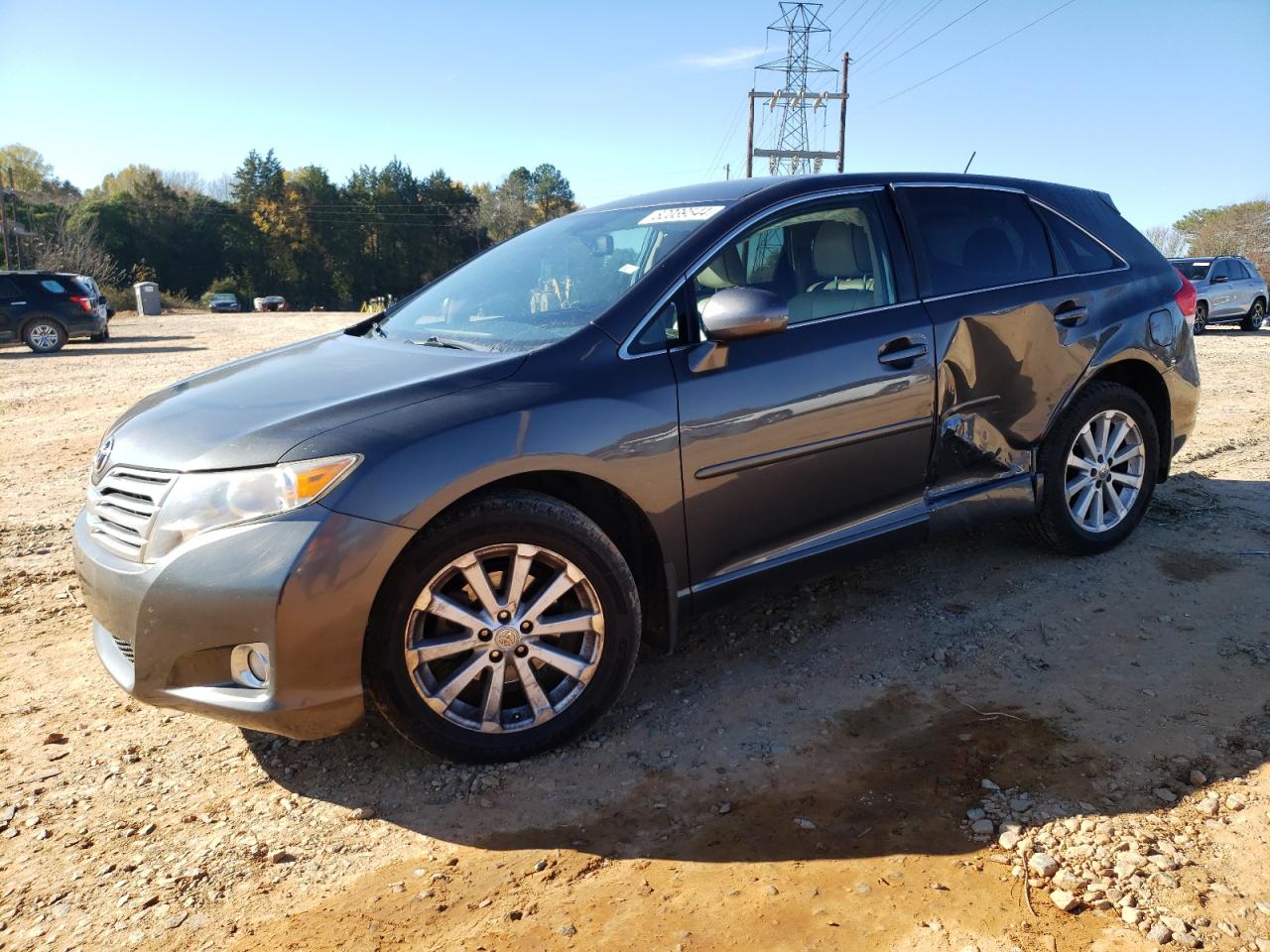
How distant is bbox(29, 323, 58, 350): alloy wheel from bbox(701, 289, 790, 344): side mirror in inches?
806

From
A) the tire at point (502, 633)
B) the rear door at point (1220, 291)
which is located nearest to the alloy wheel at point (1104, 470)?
the tire at point (502, 633)

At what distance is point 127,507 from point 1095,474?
4.15m

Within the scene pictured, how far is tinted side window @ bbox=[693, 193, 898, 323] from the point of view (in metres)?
3.53

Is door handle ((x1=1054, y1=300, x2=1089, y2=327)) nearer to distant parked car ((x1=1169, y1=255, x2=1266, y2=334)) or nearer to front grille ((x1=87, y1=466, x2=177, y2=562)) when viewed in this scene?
front grille ((x1=87, y1=466, x2=177, y2=562))

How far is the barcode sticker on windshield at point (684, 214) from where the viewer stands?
3557mm

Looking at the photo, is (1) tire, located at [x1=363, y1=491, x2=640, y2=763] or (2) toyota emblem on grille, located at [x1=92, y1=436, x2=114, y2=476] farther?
(2) toyota emblem on grille, located at [x1=92, y1=436, x2=114, y2=476]

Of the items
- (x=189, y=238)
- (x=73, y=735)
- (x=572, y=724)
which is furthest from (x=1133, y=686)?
(x=189, y=238)

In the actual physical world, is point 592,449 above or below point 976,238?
below

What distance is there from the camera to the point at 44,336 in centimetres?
1922

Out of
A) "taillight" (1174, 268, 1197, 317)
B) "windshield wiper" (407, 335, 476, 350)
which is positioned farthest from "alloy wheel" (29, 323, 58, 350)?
"taillight" (1174, 268, 1197, 317)

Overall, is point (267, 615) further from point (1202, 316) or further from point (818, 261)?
point (1202, 316)

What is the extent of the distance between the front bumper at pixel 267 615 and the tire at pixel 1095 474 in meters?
3.14

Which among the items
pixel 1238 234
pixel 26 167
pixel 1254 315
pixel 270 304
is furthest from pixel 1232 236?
pixel 26 167

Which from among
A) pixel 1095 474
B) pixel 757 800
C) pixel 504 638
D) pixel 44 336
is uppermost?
→ pixel 44 336
